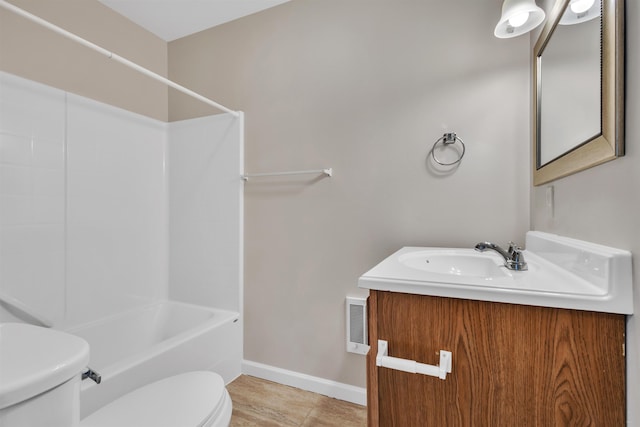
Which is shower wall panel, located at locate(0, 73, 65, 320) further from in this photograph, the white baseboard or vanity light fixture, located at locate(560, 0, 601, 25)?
vanity light fixture, located at locate(560, 0, 601, 25)

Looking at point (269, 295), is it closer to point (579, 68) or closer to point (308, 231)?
point (308, 231)

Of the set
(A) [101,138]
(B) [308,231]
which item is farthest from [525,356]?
(A) [101,138]

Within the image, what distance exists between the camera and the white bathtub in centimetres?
129

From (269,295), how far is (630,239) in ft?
5.74

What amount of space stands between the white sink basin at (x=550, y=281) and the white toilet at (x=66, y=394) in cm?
70

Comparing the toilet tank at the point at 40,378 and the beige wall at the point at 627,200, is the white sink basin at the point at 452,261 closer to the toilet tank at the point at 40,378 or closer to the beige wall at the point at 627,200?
the beige wall at the point at 627,200

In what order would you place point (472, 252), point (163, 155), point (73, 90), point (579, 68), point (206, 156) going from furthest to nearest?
point (163, 155) → point (206, 156) → point (73, 90) → point (472, 252) → point (579, 68)

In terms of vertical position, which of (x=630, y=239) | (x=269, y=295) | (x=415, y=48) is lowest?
(x=269, y=295)

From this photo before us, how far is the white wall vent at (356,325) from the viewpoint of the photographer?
1711mm

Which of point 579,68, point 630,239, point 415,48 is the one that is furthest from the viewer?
point 415,48

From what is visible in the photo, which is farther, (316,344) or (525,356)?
(316,344)

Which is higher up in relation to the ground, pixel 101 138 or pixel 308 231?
pixel 101 138

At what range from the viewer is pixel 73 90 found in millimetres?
1847

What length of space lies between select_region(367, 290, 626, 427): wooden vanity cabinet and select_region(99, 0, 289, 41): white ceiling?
2.09m
